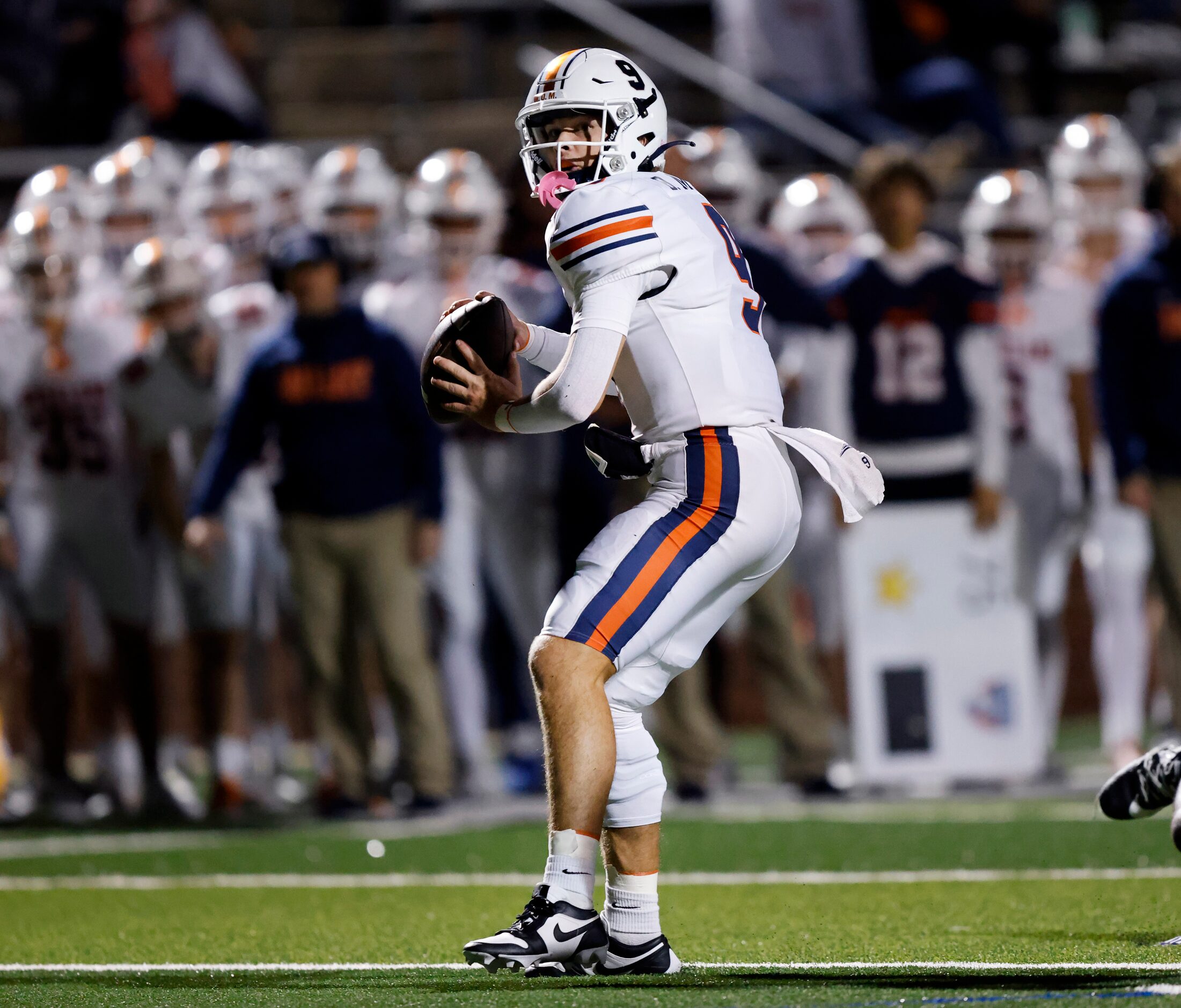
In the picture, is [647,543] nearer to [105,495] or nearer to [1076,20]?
[105,495]

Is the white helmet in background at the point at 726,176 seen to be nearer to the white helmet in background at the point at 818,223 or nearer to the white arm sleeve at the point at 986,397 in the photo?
the white helmet in background at the point at 818,223

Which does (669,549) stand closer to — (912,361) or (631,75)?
(631,75)

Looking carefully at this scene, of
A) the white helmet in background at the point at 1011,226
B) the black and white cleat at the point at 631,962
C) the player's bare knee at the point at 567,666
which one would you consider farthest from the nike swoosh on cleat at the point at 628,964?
the white helmet in background at the point at 1011,226

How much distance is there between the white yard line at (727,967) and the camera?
415 cm

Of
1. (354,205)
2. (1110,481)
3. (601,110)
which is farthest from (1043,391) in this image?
(601,110)

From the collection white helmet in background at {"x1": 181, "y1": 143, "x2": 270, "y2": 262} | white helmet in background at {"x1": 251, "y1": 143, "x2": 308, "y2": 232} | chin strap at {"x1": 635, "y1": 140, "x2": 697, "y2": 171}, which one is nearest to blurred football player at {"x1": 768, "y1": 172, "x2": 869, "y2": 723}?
white helmet in background at {"x1": 251, "y1": 143, "x2": 308, "y2": 232}

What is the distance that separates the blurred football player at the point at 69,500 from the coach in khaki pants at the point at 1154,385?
13.3 feet

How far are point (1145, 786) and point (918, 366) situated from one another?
401 centimetres

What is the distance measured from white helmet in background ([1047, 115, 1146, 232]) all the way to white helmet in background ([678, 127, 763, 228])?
1.43m

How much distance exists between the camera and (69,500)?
899 centimetres

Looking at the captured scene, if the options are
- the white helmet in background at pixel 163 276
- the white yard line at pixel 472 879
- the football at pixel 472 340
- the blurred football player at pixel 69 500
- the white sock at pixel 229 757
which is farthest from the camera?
the blurred football player at pixel 69 500

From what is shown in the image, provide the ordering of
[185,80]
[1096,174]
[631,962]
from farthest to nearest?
[185,80], [1096,174], [631,962]

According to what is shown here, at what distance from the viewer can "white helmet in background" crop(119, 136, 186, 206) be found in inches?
425

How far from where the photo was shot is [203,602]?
8.66 m
